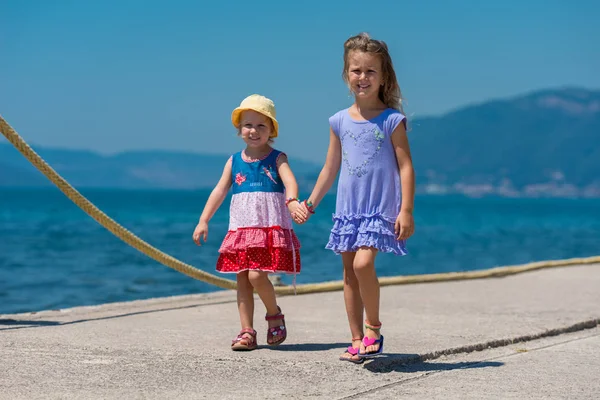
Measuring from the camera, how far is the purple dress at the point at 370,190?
4.47 m

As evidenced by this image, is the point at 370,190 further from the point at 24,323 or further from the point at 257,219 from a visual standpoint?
the point at 24,323

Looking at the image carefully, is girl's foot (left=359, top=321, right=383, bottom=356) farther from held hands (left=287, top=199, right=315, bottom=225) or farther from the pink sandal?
held hands (left=287, top=199, right=315, bottom=225)

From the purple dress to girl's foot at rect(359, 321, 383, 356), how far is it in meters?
0.38

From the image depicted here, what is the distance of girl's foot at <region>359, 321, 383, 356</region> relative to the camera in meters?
4.52

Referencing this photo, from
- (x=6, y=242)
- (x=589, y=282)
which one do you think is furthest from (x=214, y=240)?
(x=589, y=282)

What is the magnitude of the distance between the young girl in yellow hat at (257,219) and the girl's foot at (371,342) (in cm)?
60

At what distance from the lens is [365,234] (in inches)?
176

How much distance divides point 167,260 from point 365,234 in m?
2.63

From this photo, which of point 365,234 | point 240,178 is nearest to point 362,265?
Result: point 365,234

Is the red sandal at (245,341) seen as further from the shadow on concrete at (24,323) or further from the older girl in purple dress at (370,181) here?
the shadow on concrete at (24,323)

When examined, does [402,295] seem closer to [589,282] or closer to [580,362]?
[589,282]

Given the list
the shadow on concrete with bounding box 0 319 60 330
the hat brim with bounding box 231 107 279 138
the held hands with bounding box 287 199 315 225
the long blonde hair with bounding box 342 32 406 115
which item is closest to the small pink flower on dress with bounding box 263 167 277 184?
the hat brim with bounding box 231 107 279 138

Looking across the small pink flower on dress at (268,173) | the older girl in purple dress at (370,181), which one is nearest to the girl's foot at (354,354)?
the older girl in purple dress at (370,181)

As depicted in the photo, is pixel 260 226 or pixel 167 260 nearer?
pixel 260 226
